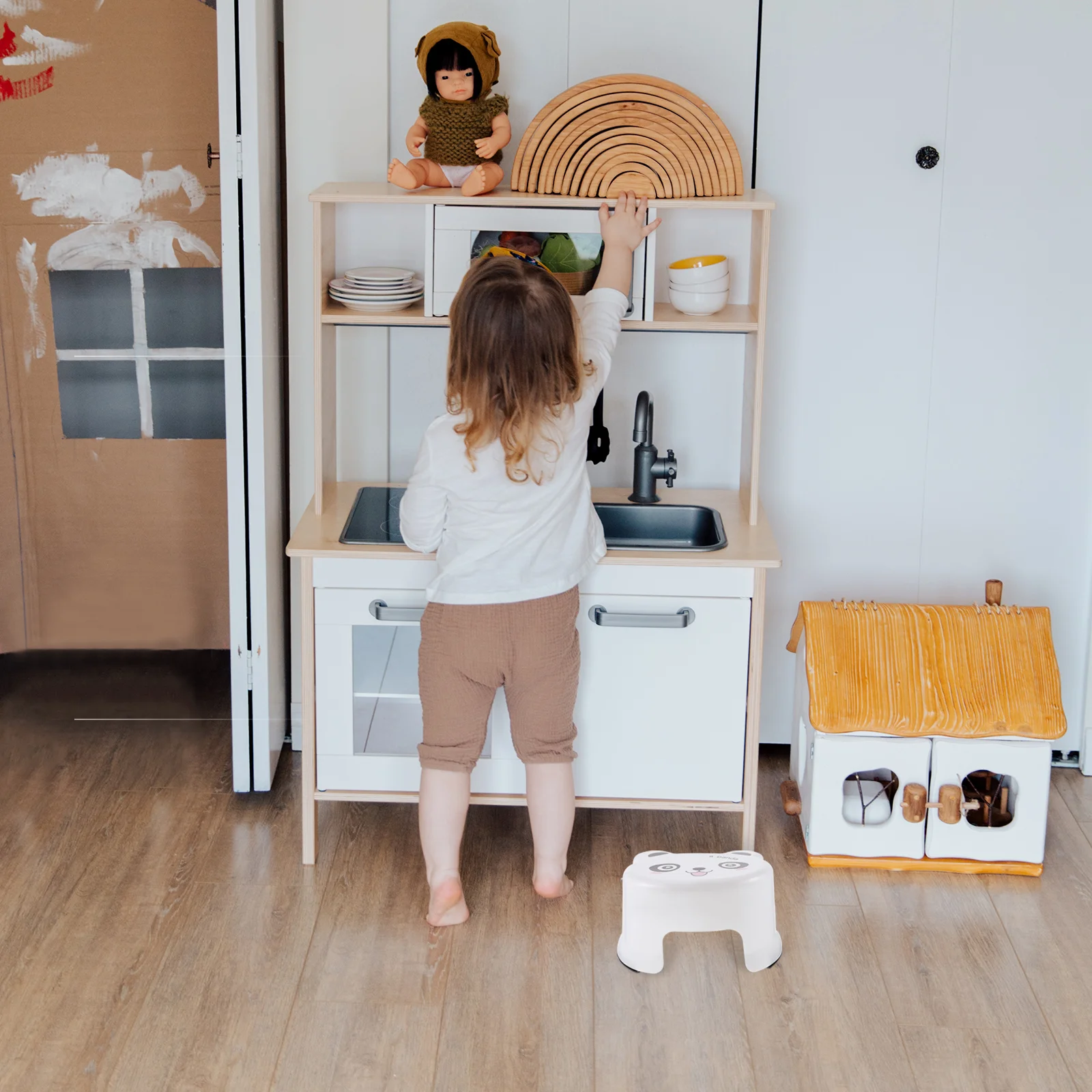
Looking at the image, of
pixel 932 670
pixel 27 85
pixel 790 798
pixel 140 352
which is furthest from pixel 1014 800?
pixel 27 85

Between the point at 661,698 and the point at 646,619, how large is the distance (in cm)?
17

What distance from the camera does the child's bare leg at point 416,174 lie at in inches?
95.7

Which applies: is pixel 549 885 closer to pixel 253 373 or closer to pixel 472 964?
pixel 472 964

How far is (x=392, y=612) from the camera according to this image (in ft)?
7.98

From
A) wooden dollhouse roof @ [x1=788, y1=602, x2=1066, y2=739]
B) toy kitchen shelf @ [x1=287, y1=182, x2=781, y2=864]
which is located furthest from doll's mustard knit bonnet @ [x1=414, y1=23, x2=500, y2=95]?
wooden dollhouse roof @ [x1=788, y1=602, x2=1066, y2=739]

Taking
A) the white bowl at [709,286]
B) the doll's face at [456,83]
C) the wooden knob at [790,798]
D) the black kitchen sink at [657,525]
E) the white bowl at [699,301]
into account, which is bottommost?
the wooden knob at [790,798]

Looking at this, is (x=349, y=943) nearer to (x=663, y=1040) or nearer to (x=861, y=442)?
(x=663, y=1040)

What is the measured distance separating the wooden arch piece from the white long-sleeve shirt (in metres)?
0.29

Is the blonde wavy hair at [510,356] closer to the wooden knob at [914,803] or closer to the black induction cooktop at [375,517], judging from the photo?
the black induction cooktop at [375,517]

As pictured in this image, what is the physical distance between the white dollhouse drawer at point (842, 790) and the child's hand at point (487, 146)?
130 centimetres

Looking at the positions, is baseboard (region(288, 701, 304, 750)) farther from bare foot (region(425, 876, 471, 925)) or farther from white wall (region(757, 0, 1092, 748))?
white wall (region(757, 0, 1092, 748))

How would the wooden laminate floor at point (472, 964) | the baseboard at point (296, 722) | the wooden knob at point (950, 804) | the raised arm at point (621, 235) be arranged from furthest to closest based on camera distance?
the baseboard at point (296, 722) < the wooden knob at point (950, 804) < the raised arm at point (621, 235) < the wooden laminate floor at point (472, 964)

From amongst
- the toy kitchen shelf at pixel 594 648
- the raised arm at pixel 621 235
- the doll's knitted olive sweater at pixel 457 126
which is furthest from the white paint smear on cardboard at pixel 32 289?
the raised arm at pixel 621 235

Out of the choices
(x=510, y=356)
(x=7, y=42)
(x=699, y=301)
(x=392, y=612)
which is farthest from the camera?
(x=7, y=42)
